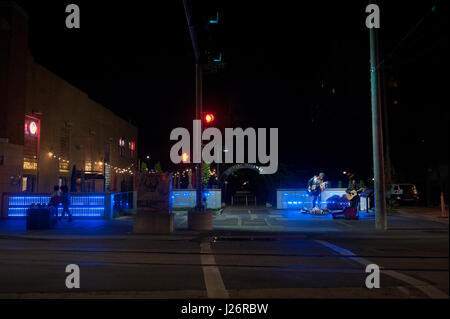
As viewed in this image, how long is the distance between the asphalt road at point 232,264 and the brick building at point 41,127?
483 inches

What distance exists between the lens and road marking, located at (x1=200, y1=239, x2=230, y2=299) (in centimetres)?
566

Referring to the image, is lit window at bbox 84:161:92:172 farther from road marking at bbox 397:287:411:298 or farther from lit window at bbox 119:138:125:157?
road marking at bbox 397:287:411:298

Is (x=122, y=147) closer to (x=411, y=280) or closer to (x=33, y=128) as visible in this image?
(x=33, y=128)

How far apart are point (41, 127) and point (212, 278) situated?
1125 inches

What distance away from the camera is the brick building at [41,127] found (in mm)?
23359

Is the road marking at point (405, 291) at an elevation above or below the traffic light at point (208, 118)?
below

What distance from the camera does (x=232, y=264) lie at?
801 cm

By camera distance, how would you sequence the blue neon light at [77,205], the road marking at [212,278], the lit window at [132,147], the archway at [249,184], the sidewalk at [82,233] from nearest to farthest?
the road marking at [212,278] < the sidewalk at [82,233] < the blue neon light at [77,205] < the archway at [249,184] < the lit window at [132,147]

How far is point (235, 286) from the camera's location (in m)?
6.13

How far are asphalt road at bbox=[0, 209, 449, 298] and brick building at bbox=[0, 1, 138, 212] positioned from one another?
40.2ft

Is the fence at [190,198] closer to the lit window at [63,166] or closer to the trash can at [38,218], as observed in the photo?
the trash can at [38,218]

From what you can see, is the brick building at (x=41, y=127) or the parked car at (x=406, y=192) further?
the parked car at (x=406, y=192)

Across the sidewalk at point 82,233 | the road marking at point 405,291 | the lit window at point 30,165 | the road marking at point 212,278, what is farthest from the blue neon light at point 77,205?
the road marking at point 405,291
